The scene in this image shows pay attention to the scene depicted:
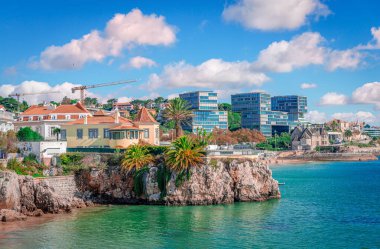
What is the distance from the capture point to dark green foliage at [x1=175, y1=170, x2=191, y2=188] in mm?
50219

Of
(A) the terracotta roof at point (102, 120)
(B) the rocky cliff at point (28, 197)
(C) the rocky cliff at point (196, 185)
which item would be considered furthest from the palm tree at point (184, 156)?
(A) the terracotta roof at point (102, 120)

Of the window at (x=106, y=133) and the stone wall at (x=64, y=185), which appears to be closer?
the stone wall at (x=64, y=185)

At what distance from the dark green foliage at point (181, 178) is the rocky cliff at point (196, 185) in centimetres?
13

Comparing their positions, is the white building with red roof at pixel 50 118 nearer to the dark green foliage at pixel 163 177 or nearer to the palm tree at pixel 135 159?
the palm tree at pixel 135 159

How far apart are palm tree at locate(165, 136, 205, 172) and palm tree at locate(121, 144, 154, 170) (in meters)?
2.83

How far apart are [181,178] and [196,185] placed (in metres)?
1.87

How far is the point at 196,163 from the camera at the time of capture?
166 ft

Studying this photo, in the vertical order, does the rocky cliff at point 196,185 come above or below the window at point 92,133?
below

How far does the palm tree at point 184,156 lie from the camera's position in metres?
49.6

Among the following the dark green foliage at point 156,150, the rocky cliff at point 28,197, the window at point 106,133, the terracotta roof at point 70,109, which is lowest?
the rocky cliff at point 28,197

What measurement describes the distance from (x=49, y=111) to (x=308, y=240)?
195ft

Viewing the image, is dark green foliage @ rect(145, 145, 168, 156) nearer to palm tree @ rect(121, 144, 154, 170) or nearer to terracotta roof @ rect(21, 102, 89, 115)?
palm tree @ rect(121, 144, 154, 170)

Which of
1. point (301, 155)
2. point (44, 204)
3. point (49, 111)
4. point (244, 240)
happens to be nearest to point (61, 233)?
point (44, 204)

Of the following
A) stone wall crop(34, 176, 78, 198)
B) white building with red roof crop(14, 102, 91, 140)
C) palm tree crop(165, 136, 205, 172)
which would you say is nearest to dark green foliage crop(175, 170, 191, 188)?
palm tree crop(165, 136, 205, 172)
